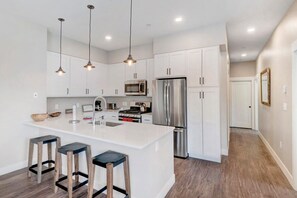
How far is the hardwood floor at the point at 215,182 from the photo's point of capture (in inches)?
93.1

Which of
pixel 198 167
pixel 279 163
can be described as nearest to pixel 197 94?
pixel 198 167

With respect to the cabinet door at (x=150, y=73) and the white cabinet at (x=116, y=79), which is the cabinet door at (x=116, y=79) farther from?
the cabinet door at (x=150, y=73)

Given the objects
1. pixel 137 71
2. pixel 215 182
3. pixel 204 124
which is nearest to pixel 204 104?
pixel 204 124

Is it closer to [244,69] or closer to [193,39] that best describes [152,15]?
[193,39]

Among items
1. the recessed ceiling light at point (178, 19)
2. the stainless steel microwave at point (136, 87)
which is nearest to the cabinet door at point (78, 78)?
the stainless steel microwave at point (136, 87)

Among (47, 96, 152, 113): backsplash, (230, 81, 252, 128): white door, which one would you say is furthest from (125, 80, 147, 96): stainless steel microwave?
(230, 81, 252, 128): white door

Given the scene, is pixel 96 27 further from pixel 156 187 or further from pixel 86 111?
pixel 156 187

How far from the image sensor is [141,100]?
514cm

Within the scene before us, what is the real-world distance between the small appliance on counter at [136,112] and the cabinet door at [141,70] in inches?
32.0

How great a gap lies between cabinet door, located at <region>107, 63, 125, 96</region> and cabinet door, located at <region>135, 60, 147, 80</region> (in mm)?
550

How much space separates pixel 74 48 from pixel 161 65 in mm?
2447

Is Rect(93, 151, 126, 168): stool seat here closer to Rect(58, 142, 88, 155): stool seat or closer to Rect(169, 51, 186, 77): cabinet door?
Rect(58, 142, 88, 155): stool seat

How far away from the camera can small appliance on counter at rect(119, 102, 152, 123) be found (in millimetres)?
4367

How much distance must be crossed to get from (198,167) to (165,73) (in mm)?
2218
